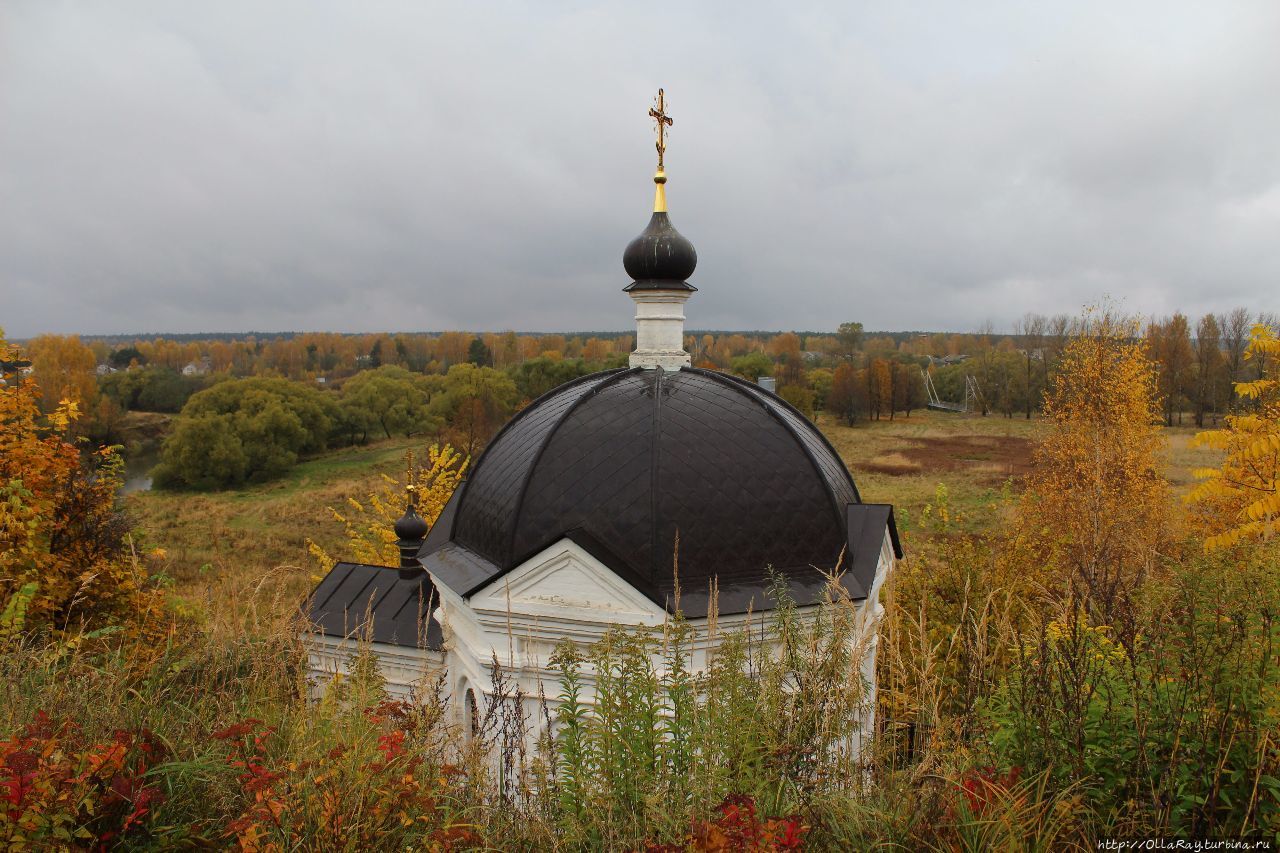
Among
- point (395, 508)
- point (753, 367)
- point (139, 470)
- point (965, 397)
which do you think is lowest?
point (139, 470)

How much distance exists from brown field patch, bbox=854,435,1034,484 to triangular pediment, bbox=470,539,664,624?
32.5 metres

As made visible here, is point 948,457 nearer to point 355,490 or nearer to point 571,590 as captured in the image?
point 355,490

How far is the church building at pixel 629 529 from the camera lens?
7.25 meters

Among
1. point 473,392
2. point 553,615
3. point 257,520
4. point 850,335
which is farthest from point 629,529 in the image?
point 850,335

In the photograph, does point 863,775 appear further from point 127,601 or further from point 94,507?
point 94,507

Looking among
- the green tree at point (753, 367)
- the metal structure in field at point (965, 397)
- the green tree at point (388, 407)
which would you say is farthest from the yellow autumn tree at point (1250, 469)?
the metal structure in field at point (965, 397)

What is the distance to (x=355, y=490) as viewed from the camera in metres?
41.7

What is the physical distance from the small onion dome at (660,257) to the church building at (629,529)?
0.09 ft

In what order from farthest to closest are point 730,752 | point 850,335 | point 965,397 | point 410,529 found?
1. point 850,335
2. point 965,397
3. point 410,529
4. point 730,752

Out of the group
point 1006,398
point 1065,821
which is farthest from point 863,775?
point 1006,398

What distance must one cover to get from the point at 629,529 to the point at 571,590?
0.85 meters

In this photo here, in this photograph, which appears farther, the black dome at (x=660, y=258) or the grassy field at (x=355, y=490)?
the grassy field at (x=355, y=490)

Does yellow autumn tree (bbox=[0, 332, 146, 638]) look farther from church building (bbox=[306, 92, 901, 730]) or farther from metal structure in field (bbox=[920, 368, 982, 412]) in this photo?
metal structure in field (bbox=[920, 368, 982, 412])

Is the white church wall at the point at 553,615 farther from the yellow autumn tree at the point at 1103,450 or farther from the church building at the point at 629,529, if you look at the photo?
the yellow autumn tree at the point at 1103,450
